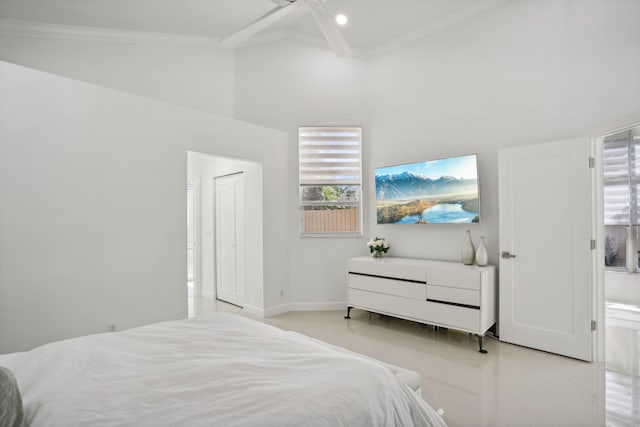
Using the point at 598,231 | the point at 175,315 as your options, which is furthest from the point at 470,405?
the point at 175,315

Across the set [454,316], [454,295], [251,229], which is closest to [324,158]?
[251,229]

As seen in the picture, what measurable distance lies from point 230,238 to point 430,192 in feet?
9.46

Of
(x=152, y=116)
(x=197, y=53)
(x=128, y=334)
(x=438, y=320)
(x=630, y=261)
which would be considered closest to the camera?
(x=128, y=334)

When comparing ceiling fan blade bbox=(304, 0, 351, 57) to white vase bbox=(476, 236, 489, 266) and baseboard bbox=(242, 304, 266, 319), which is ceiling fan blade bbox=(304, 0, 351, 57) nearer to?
white vase bbox=(476, 236, 489, 266)

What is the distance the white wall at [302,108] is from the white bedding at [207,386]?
308cm

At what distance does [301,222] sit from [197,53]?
2.76 metres

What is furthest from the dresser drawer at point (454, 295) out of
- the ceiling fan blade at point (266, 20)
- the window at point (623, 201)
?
the window at point (623, 201)

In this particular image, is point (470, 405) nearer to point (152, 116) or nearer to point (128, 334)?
point (128, 334)

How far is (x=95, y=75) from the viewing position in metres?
4.28

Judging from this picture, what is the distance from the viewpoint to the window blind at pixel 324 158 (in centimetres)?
475

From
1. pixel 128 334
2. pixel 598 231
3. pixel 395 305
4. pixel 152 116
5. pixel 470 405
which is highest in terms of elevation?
pixel 152 116

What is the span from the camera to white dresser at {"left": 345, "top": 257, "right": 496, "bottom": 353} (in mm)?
3303

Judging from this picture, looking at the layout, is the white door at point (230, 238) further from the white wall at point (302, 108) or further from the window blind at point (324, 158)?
the window blind at point (324, 158)

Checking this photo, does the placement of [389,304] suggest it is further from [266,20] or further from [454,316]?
[266,20]
